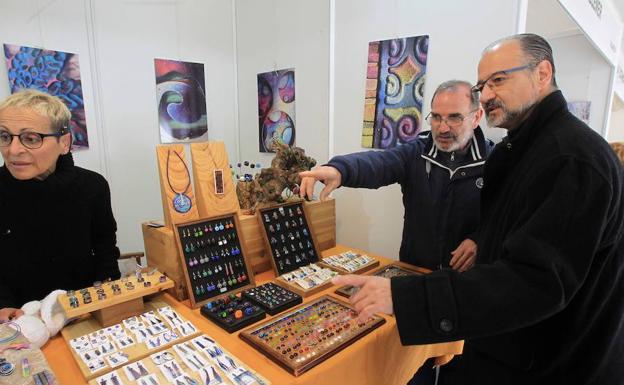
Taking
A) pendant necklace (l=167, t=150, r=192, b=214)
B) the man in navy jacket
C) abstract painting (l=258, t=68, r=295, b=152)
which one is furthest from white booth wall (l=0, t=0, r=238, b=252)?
the man in navy jacket

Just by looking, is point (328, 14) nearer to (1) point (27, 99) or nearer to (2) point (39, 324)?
(1) point (27, 99)

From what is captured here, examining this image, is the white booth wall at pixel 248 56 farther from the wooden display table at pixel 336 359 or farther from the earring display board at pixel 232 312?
the earring display board at pixel 232 312

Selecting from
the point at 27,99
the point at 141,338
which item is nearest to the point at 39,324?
the point at 141,338

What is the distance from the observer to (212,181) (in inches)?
64.1

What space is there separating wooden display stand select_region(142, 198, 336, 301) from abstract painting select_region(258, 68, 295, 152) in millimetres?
1039

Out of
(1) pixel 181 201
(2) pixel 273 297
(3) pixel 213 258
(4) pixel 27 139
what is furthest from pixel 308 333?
(4) pixel 27 139

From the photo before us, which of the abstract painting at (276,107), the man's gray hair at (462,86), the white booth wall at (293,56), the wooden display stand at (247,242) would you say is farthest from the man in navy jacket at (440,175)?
the abstract painting at (276,107)

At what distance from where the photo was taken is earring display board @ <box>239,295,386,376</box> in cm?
108

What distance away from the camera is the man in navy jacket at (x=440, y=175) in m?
1.64

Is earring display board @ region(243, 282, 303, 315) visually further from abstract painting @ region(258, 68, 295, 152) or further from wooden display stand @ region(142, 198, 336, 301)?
abstract painting @ region(258, 68, 295, 152)

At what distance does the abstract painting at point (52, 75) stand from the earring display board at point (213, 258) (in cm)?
159

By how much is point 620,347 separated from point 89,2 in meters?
3.35

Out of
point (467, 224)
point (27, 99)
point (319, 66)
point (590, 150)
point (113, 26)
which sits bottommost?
point (467, 224)

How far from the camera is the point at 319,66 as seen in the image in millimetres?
2645
